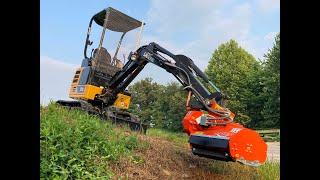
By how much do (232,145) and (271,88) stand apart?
21.1 meters

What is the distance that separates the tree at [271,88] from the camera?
2361 cm

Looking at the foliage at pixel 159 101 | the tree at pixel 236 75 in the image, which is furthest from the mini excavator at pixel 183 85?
the foliage at pixel 159 101

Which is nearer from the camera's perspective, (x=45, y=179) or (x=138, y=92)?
(x=45, y=179)

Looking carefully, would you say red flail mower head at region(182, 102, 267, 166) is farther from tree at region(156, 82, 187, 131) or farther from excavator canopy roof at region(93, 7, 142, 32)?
tree at region(156, 82, 187, 131)

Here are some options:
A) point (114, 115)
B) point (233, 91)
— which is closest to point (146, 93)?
point (233, 91)

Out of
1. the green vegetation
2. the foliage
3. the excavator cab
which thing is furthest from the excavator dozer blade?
the foliage

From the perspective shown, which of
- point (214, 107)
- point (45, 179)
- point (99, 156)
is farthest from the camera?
point (214, 107)

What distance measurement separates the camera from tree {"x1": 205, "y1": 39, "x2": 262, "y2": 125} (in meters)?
26.9

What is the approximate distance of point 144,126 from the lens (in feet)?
33.2

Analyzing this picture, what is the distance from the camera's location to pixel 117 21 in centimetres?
1023
